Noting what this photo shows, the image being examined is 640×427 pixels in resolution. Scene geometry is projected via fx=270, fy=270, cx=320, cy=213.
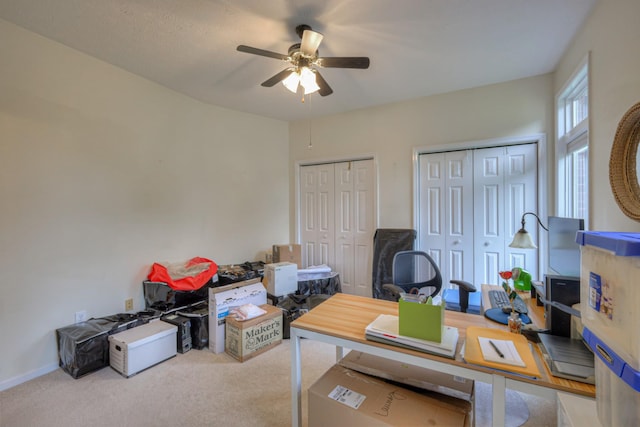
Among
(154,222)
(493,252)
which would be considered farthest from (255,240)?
(493,252)

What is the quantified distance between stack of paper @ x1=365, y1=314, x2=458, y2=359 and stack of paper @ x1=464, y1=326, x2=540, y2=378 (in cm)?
6

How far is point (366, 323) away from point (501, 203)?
2.49 m

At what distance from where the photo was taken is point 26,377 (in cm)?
216

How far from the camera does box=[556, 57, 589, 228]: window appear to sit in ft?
7.74

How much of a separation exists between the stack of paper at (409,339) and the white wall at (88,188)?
8.86 ft

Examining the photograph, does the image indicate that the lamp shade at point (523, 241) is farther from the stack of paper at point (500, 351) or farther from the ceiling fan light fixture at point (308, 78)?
the ceiling fan light fixture at point (308, 78)

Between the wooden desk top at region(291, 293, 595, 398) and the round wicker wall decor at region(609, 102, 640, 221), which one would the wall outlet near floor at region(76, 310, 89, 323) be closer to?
the wooden desk top at region(291, 293, 595, 398)

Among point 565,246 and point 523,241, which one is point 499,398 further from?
point 523,241

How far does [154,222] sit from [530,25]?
390 centimetres

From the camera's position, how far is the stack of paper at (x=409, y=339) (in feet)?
3.77

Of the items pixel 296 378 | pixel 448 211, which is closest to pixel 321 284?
pixel 448 211

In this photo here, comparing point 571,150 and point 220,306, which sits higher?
point 571,150

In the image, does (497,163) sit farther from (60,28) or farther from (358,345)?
(60,28)

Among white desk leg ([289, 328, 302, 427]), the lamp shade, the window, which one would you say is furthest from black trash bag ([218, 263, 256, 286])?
the window
